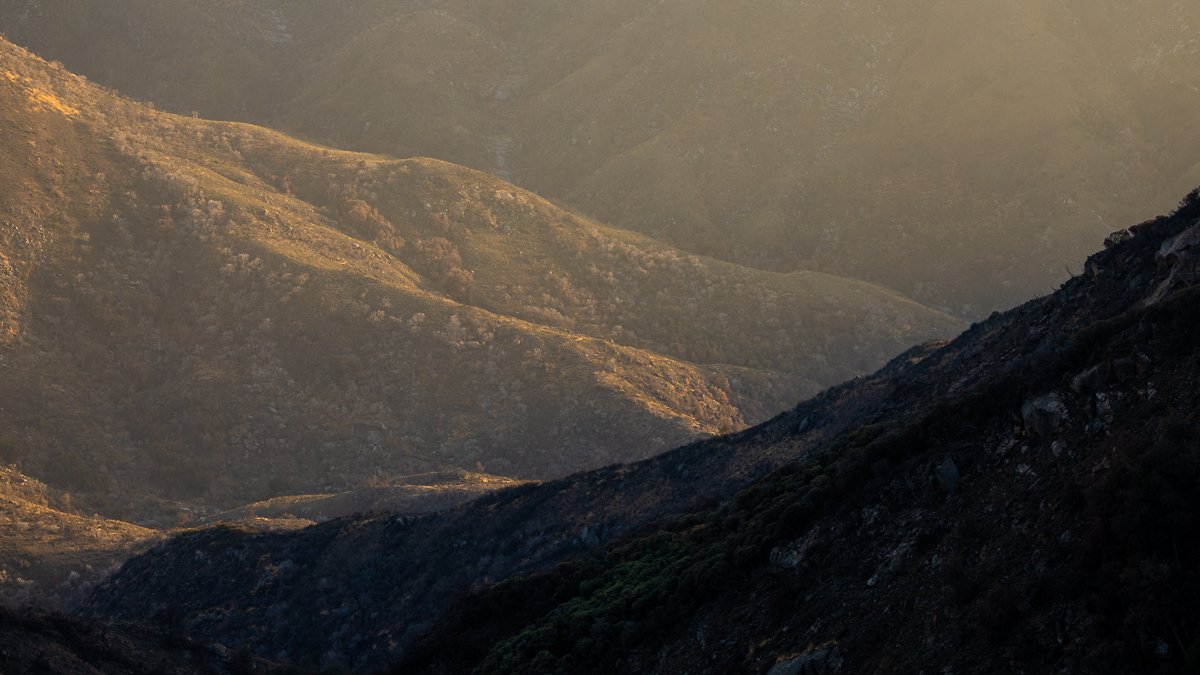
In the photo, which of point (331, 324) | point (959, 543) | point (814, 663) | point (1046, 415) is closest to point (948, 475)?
point (1046, 415)

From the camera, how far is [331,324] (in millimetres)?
66125

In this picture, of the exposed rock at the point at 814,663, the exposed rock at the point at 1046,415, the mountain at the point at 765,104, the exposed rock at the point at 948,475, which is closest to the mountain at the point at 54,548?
the exposed rock at the point at 814,663

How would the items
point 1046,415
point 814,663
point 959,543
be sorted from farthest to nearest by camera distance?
point 1046,415 → point 959,543 → point 814,663

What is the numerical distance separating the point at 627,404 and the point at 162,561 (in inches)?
1048

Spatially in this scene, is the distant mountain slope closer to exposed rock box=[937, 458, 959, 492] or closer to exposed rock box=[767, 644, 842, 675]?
exposed rock box=[937, 458, 959, 492]

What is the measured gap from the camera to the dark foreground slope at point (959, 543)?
11.4 m

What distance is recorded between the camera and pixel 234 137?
85438mm

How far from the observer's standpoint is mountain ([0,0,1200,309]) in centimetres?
8300

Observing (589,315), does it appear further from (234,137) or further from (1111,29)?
(1111,29)

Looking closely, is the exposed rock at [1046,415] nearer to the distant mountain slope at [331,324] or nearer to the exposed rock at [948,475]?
the exposed rock at [948,475]

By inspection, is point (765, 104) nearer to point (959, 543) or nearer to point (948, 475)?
point (948, 475)

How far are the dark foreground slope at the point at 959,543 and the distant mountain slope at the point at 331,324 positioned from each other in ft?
92.6

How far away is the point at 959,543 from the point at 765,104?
89755 millimetres

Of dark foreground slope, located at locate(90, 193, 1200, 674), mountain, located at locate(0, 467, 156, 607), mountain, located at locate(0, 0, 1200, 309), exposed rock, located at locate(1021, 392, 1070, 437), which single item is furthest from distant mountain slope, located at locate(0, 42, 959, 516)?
exposed rock, located at locate(1021, 392, 1070, 437)
